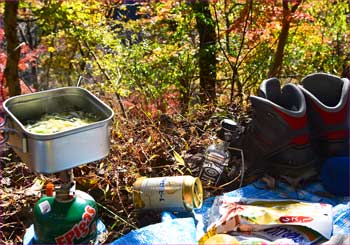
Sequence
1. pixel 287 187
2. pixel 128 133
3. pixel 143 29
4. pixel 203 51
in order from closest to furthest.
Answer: pixel 287 187 → pixel 128 133 → pixel 203 51 → pixel 143 29

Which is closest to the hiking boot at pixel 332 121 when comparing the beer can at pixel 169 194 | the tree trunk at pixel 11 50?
the beer can at pixel 169 194

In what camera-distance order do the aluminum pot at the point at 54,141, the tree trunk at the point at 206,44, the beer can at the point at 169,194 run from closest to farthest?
the aluminum pot at the point at 54,141 < the beer can at the point at 169,194 < the tree trunk at the point at 206,44

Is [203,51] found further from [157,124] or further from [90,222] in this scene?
[90,222]

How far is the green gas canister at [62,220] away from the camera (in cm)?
153

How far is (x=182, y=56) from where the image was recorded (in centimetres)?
435

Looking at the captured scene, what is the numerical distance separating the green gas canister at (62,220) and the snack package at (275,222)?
46 centimetres

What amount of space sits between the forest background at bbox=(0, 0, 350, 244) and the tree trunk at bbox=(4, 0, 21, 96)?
0.03 ft

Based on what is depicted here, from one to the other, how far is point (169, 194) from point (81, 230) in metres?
0.43

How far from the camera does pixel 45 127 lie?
1.49 meters

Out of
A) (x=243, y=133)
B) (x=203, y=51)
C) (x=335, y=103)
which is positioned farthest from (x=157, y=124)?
(x=203, y=51)

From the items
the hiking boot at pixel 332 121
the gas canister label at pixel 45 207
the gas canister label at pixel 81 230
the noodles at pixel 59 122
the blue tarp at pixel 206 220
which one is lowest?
the blue tarp at pixel 206 220

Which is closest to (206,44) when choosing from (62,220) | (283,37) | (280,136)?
(283,37)

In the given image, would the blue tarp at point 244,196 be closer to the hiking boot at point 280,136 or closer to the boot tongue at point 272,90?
the hiking boot at point 280,136

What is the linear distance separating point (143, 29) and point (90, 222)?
3.78 metres
